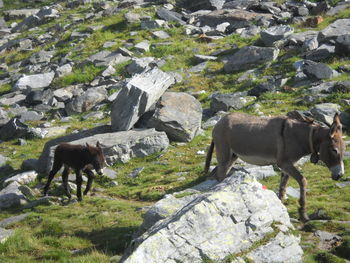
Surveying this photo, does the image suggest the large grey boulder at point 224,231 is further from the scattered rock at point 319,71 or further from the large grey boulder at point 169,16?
the large grey boulder at point 169,16

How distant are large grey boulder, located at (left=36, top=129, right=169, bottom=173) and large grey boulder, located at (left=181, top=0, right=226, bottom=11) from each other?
97.9 ft

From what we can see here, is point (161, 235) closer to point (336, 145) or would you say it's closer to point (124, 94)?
point (336, 145)

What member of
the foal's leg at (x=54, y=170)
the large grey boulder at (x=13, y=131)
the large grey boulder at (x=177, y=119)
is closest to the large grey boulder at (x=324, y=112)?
the large grey boulder at (x=177, y=119)

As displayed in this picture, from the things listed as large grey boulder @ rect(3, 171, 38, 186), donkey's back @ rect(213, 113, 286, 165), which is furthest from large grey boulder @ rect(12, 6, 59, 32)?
donkey's back @ rect(213, 113, 286, 165)

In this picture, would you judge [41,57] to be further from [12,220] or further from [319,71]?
[12,220]

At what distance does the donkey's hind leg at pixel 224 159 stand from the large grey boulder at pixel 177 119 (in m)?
7.22

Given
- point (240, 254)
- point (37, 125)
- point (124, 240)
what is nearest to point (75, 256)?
point (124, 240)

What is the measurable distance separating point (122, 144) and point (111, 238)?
27.8 ft

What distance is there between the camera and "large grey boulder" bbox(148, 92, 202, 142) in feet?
70.4

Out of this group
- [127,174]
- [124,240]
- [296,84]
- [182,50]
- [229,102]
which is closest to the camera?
[124,240]

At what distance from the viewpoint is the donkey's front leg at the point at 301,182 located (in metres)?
11.7

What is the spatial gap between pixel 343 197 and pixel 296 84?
46.3 ft

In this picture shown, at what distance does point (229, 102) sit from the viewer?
24734 mm

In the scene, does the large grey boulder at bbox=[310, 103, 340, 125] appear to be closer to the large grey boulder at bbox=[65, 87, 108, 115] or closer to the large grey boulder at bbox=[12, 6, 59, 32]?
the large grey boulder at bbox=[65, 87, 108, 115]
